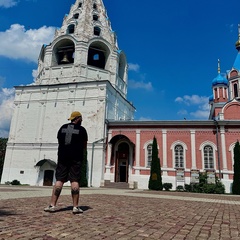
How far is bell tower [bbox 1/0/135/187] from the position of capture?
90.2ft

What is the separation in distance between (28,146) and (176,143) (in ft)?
58.2

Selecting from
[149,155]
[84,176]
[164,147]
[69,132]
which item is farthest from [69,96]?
[69,132]

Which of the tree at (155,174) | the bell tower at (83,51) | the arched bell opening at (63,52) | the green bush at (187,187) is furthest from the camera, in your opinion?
the arched bell opening at (63,52)

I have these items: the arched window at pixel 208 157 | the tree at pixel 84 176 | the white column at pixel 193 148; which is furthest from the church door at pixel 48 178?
the arched window at pixel 208 157

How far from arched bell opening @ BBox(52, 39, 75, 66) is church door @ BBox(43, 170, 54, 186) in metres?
13.9

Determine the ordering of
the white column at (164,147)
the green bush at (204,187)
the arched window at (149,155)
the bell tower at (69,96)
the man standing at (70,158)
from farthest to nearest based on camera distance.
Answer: the bell tower at (69,96) < the arched window at (149,155) < the white column at (164,147) < the green bush at (204,187) < the man standing at (70,158)

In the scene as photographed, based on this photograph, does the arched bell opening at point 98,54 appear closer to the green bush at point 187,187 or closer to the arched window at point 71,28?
the arched window at point 71,28

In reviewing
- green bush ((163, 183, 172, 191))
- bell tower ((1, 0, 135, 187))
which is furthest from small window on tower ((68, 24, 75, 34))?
green bush ((163, 183, 172, 191))

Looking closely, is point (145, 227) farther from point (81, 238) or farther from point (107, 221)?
point (81, 238)

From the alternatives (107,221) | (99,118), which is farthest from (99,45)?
(107,221)

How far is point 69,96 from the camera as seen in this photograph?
1142 inches

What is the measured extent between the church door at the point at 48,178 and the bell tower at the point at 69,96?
12 centimetres

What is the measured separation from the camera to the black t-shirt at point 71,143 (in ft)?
17.2

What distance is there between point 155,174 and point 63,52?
808 inches
